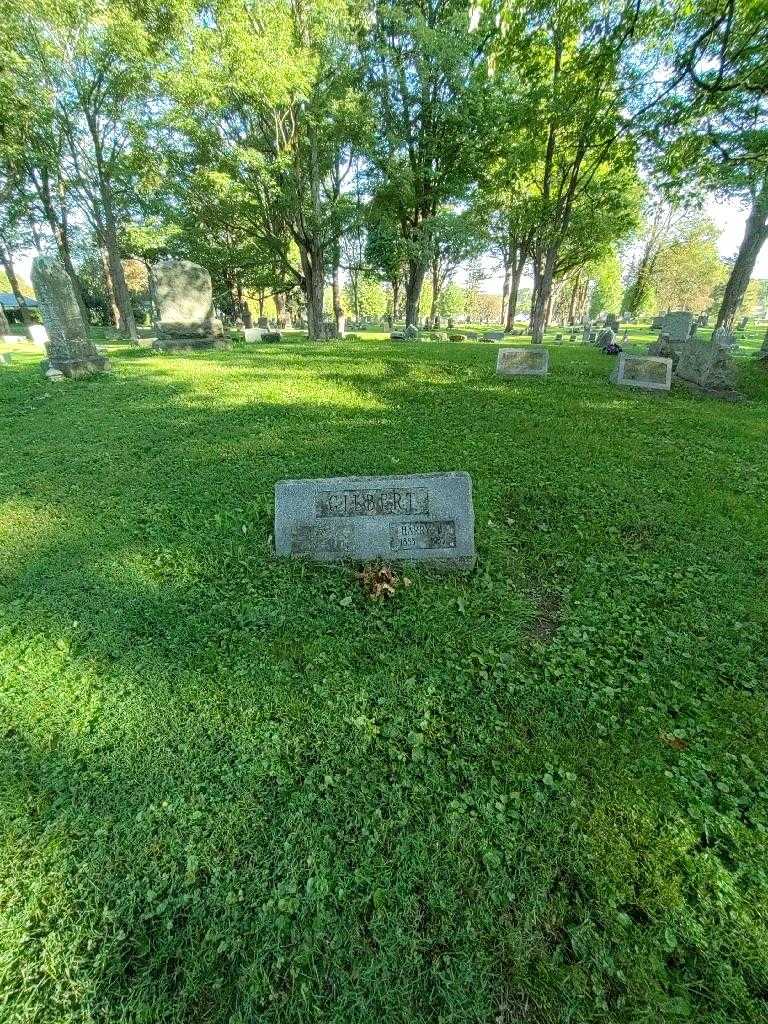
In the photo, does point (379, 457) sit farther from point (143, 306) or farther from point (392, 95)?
point (143, 306)

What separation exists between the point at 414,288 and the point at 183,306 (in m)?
13.8

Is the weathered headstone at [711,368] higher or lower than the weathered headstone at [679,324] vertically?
lower

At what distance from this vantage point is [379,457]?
18.1 feet

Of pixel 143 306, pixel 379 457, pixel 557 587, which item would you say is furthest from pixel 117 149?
pixel 143 306

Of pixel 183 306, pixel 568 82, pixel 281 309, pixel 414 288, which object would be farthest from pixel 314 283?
pixel 281 309

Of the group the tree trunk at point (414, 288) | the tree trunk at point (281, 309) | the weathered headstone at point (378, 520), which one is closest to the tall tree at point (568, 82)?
the tree trunk at point (414, 288)

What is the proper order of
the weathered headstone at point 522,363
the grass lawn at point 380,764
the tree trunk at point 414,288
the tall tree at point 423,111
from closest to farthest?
the grass lawn at point 380,764, the weathered headstone at point 522,363, the tall tree at point 423,111, the tree trunk at point 414,288

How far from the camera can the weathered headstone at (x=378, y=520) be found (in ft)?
Result: 12.4

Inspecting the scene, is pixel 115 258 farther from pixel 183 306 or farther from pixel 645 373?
pixel 645 373

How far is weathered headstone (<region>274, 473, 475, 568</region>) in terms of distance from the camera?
3775 mm

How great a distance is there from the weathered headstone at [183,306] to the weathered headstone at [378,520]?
13111 millimetres

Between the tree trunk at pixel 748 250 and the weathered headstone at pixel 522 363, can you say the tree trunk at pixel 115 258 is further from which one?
the tree trunk at pixel 748 250

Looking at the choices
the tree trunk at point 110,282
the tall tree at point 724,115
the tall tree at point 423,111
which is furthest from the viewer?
the tree trunk at point 110,282

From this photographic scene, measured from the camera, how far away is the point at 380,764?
7.70 ft
